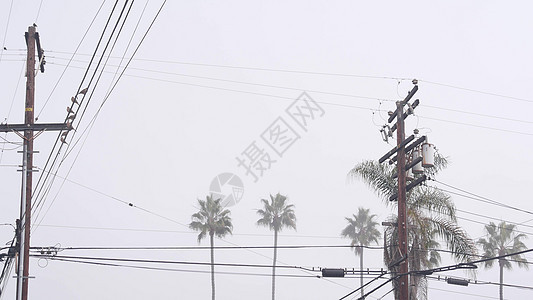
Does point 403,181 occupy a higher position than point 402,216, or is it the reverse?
point 403,181

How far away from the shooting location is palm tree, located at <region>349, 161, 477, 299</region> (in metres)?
36.4

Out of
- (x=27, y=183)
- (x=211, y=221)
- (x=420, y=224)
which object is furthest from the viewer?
(x=211, y=221)

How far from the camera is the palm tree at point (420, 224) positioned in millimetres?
36406

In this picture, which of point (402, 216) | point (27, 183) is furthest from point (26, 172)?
point (402, 216)

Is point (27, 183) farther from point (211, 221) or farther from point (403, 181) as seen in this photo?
point (211, 221)

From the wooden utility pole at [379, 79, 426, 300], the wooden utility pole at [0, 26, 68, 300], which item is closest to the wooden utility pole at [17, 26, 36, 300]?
the wooden utility pole at [0, 26, 68, 300]

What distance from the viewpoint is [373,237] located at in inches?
3526

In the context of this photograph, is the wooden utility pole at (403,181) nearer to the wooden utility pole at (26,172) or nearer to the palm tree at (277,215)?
the wooden utility pole at (26,172)

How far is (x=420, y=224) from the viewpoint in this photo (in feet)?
120

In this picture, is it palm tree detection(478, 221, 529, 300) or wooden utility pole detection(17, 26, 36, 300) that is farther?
palm tree detection(478, 221, 529, 300)

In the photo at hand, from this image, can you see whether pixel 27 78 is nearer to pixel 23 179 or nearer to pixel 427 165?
pixel 23 179

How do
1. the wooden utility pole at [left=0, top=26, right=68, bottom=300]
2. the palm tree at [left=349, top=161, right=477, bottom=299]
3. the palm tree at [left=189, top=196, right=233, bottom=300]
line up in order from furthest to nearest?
the palm tree at [left=189, top=196, right=233, bottom=300], the palm tree at [left=349, top=161, right=477, bottom=299], the wooden utility pole at [left=0, top=26, right=68, bottom=300]

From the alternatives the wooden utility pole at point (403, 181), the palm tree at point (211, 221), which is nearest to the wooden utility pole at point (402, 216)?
the wooden utility pole at point (403, 181)

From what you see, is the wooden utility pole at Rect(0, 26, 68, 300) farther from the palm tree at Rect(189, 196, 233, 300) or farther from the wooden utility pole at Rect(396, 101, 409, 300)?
the palm tree at Rect(189, 196, 233, 300)
